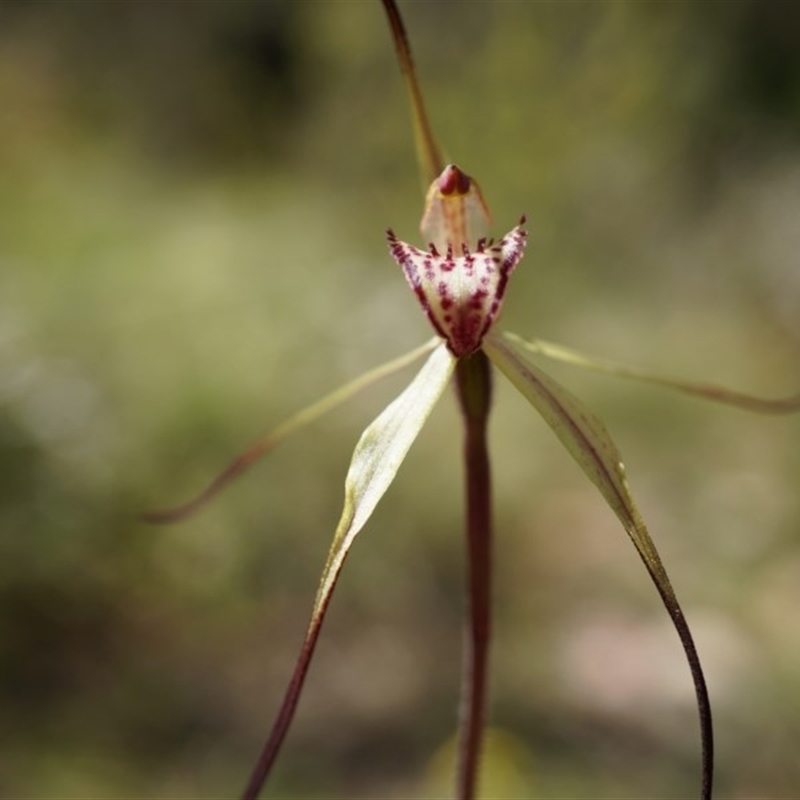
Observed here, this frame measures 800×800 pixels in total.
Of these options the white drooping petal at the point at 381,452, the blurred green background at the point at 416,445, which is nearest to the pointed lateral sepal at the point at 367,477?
the white drooping petal at the point at 381,452

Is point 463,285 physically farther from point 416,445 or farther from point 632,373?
point 416,445

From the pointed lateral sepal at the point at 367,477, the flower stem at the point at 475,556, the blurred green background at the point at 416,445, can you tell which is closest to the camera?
the pointed lateral sepal at the point at 367,477

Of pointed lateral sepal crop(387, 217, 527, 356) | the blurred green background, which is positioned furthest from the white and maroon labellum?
the blurred green background

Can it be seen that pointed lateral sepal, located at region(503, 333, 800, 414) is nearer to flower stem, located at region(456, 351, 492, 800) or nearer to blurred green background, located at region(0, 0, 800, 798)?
flower stem, located at region(456, 351, 492, 800)

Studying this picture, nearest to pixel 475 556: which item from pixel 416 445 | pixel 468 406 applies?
pixel 468 406

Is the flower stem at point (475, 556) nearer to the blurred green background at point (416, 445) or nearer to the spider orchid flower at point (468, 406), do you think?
the spider orchid flower at point (468, 406)

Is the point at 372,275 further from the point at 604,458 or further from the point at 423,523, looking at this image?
the point at 604,458

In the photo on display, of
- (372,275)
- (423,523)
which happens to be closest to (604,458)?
(423,523)
